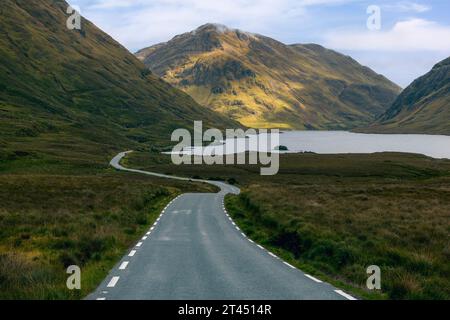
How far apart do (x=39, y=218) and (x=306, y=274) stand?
55.1ft

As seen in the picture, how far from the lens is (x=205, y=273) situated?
15609mm

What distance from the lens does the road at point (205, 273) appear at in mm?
12688

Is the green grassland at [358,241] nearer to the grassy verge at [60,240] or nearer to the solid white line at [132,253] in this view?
the solid white line at [132,253]

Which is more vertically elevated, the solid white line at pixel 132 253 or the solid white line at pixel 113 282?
the solid white line at pixel 113 282

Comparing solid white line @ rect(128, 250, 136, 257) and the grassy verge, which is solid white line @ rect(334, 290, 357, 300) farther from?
solid white line @ rect(128, 250, 136, 257)

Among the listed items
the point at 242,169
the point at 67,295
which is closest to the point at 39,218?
the point at 67,295

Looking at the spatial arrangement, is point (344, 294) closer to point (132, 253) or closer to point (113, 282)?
point (113, 282)

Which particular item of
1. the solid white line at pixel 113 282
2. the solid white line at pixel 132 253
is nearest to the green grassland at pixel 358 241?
the solid white line at pixel 132 253

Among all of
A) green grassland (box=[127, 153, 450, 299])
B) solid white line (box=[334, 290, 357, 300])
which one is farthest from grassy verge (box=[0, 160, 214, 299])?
green grassland (box=[127, 153, 450, 299])

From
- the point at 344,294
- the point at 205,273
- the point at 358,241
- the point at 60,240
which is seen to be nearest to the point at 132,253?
the point at 60,240
